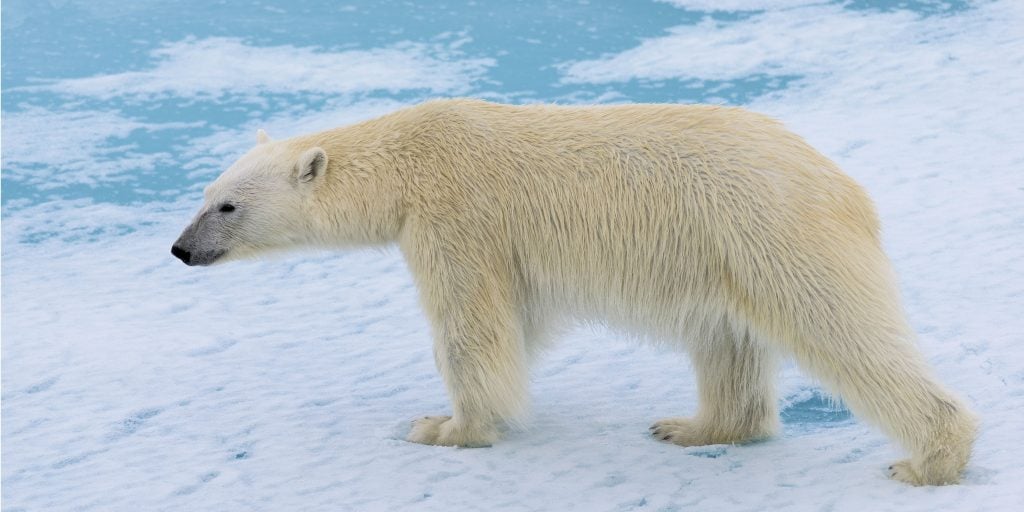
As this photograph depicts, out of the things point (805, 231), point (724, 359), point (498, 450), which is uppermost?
point (805, 231)

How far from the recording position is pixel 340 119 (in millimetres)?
8016

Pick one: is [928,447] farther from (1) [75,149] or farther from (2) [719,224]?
(1) [75,149]

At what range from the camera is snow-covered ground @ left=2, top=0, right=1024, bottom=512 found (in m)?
3.60

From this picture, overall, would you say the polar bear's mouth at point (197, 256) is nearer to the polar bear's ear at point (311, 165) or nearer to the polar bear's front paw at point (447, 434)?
the polar bear's ear at point (311, 165)

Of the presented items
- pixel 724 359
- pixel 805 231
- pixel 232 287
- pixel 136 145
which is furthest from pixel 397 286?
pixel 136 145

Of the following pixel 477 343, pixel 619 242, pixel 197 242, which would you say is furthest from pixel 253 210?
pixel 619 242

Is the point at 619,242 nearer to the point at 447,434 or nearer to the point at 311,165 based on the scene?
the point at 447,434

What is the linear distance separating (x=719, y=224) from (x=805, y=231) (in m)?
0.23

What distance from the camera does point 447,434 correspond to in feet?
12.6

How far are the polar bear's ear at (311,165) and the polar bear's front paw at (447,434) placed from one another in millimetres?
879

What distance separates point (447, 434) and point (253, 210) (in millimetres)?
941

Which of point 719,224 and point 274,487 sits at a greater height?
point 719,224

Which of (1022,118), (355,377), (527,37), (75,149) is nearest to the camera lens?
(355,377)

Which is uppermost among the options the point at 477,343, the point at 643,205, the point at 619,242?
the point at 643,205
